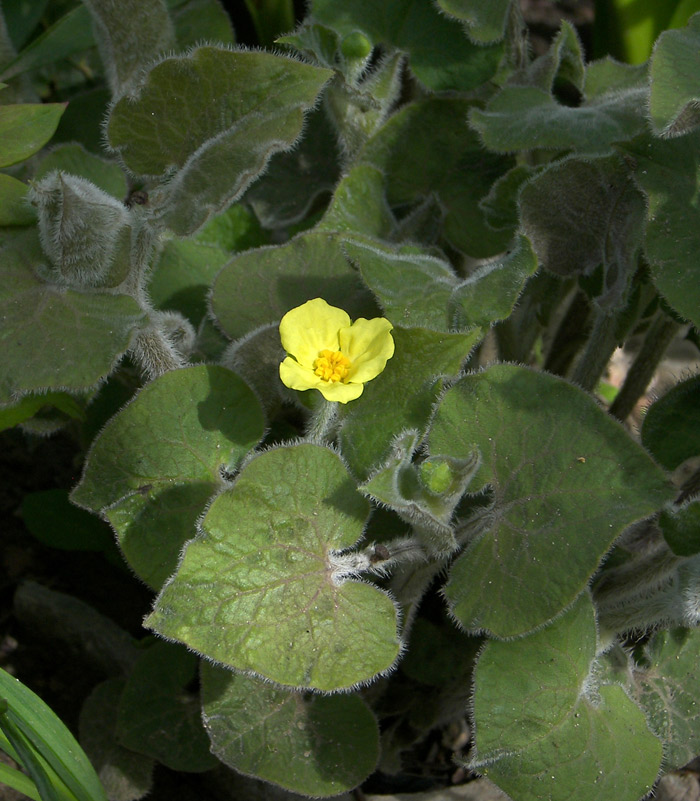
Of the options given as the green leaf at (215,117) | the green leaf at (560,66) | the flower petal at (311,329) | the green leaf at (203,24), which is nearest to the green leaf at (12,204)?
the green leaf at (215,117)

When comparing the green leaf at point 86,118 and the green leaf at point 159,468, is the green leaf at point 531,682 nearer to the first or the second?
the green leaf at point 159,468

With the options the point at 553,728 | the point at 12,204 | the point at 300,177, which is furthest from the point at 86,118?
the point at 553,728

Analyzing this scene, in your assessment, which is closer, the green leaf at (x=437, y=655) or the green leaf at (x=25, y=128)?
the green leaf at (x=25, y=128)

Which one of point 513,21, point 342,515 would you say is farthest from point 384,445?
point 513,21

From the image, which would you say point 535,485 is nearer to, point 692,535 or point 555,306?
point 692,535

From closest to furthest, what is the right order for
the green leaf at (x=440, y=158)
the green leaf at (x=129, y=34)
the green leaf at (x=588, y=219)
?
the green leaf at (x=588, y=219) → the green leaf at (x=129, y=34) → the green leaf at (x=440, y=158)

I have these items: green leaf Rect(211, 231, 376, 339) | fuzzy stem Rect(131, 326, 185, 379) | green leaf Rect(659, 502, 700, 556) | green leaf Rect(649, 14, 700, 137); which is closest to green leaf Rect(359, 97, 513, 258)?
green leaf Rect(211, 231, 376, 339)

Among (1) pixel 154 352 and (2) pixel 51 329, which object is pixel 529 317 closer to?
(1) pixel 154 352
